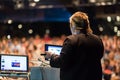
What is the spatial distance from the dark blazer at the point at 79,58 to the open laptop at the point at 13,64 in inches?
51.4

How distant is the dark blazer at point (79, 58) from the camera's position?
3533mm

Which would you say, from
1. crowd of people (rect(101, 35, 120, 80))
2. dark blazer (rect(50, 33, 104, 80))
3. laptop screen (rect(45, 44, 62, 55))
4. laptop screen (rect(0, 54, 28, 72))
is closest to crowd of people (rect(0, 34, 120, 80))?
crowd of people (rect(101, 35, 120, 80))

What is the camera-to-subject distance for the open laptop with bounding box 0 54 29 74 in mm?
4871

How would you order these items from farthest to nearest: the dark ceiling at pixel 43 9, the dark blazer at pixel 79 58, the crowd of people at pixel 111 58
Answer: the dark ceiling at pixel 43 9, the crowd of people at pixel 111 58, the dark blazer at pixel 79 58

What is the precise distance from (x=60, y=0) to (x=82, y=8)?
825 millimetres

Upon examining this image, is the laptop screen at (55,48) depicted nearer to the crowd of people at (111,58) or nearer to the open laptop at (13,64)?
the open laptop at (13,64)

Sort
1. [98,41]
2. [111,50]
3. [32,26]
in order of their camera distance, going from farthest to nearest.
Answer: [32,26], [111,50], [98,41]

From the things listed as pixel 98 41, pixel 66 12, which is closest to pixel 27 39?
pixel 66 12

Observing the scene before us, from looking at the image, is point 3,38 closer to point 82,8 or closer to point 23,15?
point 23,15

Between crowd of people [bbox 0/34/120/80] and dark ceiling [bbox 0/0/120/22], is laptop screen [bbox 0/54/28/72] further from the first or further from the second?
dark ceiling [bbox 0/0/120/22]

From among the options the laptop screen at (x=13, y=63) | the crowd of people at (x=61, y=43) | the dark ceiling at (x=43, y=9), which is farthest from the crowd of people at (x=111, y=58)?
the laptop screen at (x=13, y=63)

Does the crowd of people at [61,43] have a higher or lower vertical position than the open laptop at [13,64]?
lower

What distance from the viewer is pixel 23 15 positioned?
14.2m

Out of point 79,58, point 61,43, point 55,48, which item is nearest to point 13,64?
point 55,48
